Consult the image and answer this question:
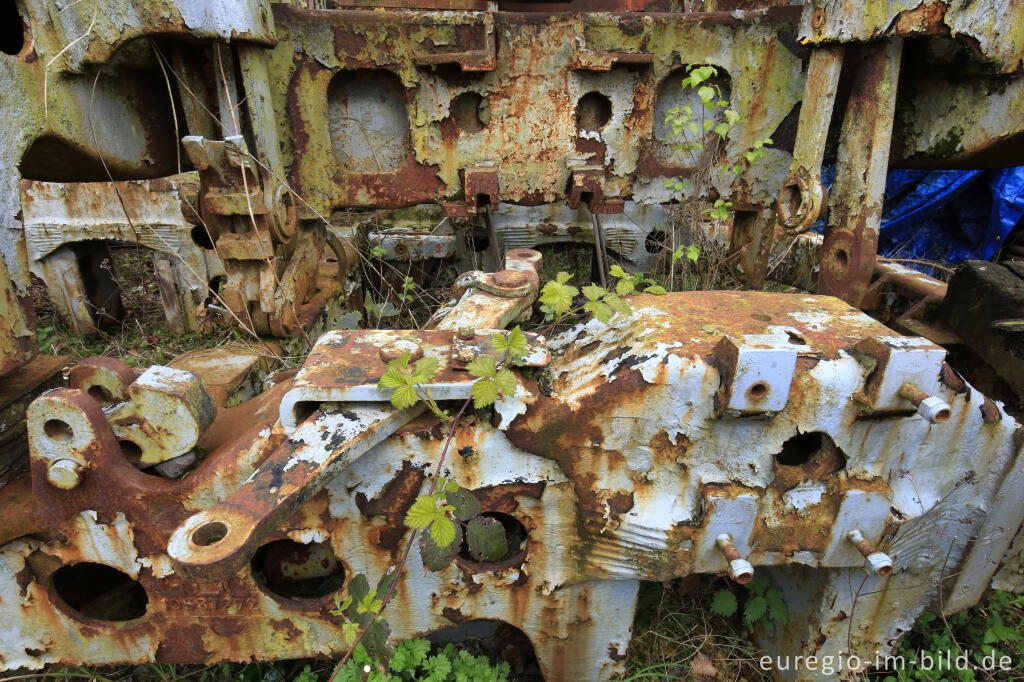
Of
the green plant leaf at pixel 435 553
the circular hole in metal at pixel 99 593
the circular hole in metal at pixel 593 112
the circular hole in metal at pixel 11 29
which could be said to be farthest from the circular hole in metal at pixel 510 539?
the circular hole in metal at pixel 11 29

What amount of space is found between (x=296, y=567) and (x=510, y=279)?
112 cm

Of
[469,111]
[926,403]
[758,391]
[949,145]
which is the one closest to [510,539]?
[758,391]

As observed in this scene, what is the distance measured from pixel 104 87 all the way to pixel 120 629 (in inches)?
66.6

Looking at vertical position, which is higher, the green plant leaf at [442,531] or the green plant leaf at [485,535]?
the green plant leaf at [442,531]

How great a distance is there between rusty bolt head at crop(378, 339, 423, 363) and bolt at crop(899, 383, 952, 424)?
111 centimetres

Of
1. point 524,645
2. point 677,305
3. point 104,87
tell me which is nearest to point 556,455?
point 677,305

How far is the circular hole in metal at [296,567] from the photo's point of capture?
1.67 metres

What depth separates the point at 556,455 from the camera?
4.64 feet

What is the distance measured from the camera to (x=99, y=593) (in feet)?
5.68

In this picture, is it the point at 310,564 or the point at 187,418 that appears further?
the point at 310,564

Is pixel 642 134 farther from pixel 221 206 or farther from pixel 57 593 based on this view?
pixel 57 593

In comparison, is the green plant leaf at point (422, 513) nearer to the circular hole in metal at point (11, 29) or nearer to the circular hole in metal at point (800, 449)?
the circular hole in metal at point (800, 449)

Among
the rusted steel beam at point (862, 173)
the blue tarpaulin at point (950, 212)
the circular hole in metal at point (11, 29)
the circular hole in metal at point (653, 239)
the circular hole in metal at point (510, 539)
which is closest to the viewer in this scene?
the circular hole in metal at point (510, 539)

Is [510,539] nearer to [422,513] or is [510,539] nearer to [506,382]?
[422,513]
